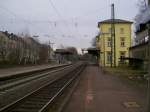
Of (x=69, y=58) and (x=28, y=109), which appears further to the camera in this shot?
(x=69, y=58)

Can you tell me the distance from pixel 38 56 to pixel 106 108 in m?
118

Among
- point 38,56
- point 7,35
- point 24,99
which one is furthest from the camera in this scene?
point 38,56

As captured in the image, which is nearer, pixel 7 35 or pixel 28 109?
pixel 28 109

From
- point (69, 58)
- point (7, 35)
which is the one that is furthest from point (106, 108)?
point (69, 58)

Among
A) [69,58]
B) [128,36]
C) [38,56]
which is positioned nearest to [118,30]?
[128,36]

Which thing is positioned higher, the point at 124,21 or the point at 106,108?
the point at 124,21

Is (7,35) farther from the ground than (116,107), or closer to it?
farther from the ground

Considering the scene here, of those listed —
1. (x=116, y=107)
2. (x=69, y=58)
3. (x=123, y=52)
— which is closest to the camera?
(x=116, y=107)

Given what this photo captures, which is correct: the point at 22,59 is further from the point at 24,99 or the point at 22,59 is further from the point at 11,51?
the point at 24,99

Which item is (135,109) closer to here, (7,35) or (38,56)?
(7,35)

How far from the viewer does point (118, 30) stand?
104188mm

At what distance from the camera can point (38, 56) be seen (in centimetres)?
13150

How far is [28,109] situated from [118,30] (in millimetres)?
91798

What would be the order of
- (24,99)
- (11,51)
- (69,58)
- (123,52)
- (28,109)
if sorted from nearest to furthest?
(28,109) → (24,99) → (11,51) → (123,52) → (69,58)
